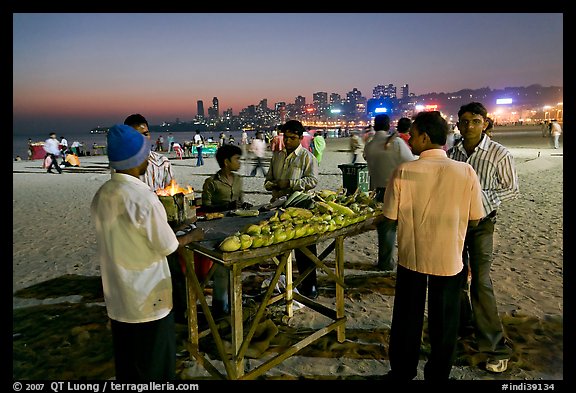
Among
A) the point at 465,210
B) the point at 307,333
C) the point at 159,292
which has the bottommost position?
the point at 307,333

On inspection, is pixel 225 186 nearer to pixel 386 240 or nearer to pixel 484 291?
pixel 386 240

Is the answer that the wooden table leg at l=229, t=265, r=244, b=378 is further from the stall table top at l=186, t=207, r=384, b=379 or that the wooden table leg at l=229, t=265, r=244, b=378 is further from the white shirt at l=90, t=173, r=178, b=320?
the white shirt at l=90, t=173, r=178, b=320

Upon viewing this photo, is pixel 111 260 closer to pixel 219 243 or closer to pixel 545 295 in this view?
pixel 219 243

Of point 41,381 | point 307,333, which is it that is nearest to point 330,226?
point 307,333

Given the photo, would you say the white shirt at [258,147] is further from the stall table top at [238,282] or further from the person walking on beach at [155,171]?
the stall table top at [238,282]

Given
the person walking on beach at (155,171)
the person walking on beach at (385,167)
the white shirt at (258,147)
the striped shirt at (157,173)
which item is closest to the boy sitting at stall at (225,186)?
the person walking on beach at (155,171)

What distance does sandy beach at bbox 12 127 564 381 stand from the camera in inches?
134

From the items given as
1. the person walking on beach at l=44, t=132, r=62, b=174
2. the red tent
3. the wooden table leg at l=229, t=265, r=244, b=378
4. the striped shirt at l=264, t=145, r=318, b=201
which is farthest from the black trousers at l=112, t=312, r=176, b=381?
the red tent

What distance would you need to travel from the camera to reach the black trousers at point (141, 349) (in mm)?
2414

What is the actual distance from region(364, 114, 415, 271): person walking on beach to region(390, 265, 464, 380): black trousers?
247 centimetres

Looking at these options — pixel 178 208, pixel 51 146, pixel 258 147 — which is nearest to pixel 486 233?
pixel 178 208

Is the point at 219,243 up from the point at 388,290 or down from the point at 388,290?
up

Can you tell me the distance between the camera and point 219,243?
9.53 feet
